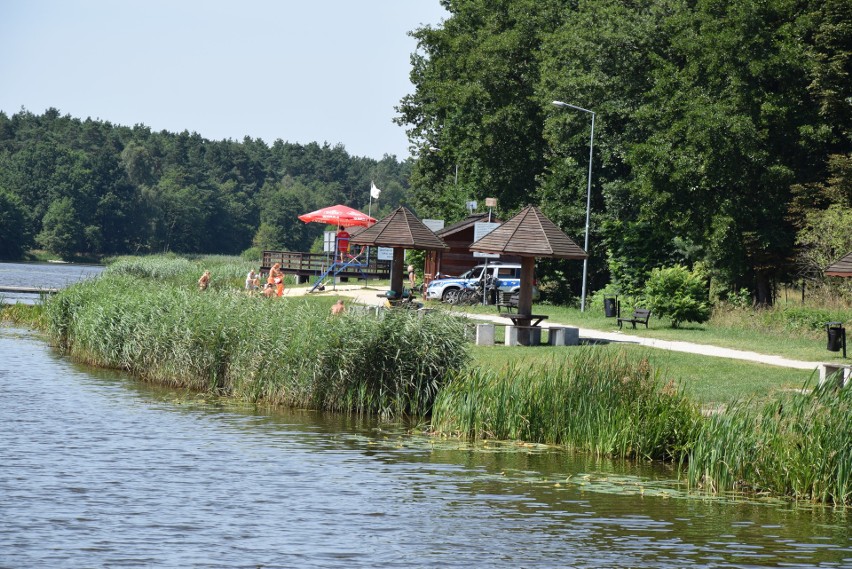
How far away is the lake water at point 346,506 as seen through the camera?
1239cm

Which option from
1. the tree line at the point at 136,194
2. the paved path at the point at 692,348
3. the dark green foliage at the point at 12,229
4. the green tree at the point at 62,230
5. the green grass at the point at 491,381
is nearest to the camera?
the green grass at the point at 491,381

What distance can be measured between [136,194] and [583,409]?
135763 millimetres

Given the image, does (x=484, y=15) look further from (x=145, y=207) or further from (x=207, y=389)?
(x=145, y=207)

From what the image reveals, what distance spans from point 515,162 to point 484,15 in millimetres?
8875

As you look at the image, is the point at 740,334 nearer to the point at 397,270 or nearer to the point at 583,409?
the point at 397,270

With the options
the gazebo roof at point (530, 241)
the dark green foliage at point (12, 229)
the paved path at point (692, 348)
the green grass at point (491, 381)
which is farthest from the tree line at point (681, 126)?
the dark green foliage at point (12, 229)

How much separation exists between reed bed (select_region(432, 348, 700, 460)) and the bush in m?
18.2

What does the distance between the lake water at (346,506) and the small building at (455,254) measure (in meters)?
36.4

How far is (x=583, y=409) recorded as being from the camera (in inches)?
715

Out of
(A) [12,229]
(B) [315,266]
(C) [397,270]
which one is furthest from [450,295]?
(A) [12,229]

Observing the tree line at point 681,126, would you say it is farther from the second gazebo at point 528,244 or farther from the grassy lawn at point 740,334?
the second gazebo at point 528,244

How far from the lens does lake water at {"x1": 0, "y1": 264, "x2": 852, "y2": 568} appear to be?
40.7 ft

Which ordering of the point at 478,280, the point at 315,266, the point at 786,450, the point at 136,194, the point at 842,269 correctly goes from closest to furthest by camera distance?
the point at 786,450
the point at 842,269
the point at 478,280
the point at 315,266
the point at 136,194

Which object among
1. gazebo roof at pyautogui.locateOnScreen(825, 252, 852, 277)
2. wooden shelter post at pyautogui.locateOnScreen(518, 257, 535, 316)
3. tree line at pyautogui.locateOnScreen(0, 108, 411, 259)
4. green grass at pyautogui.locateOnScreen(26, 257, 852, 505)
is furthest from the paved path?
tree line at pyautogui.locateOnScreen(0, 108, 411, 259)
